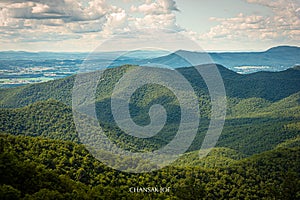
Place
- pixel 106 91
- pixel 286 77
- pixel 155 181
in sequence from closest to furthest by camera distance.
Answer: pixel 155 181
pixel 106 91
pixel 286 77

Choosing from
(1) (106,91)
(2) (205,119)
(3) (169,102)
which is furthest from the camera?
(1) (106,91)

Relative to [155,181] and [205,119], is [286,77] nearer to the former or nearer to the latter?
[205,119]

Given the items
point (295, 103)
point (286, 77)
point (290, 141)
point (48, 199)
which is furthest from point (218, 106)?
point (48, 199)

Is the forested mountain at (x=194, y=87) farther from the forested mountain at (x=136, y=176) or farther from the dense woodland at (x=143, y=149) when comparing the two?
the forested mountain at (x=136, y=176)

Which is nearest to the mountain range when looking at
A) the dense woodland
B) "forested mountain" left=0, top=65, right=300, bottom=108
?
the dense woodland

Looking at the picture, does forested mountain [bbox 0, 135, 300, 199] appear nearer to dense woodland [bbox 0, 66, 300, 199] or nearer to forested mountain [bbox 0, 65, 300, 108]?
dense woodland [bbox 0, 66, 300, 199]

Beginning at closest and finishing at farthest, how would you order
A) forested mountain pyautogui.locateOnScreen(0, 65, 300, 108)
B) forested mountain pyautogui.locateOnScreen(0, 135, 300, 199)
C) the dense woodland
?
the dense woodland
forested mountain pyautogui.locateOnScreen(0, 135, 300, 199)
forested mountain pyautogui.locateOnScreen(0, 65, 300, 108)

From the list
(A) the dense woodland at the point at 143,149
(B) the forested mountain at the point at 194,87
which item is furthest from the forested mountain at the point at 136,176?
(B) the forested mountain at the point at 194,87

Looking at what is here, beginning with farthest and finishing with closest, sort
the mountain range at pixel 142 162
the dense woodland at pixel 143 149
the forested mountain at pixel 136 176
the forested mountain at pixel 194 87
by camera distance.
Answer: the forested mountain at pixel 194 87
the forested mountain at pixel 136 176
the mountain range at pixel 142 162
the dense woodland at pixel 143 149
